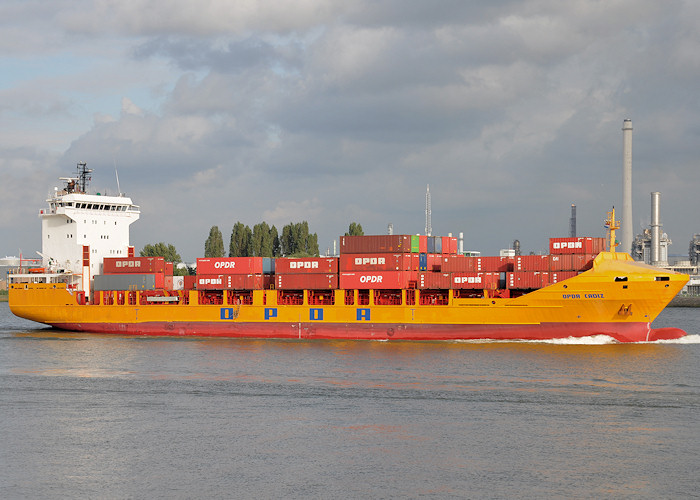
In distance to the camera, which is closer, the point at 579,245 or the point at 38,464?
the point at 38,464

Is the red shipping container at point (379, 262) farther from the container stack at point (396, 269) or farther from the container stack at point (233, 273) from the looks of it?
the container stack at point (233, 273)

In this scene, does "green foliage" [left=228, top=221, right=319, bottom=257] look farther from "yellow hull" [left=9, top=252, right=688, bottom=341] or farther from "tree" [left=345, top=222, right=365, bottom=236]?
"yellow hull" [left=9, top=252, right=688, bottom=341]

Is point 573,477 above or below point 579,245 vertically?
below

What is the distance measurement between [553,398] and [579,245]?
55.5 ft

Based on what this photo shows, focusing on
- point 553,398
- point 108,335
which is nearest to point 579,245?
point 553,398

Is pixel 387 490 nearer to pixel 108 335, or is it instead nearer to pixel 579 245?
pixel 579 245

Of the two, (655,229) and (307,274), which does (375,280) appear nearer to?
(307,274)

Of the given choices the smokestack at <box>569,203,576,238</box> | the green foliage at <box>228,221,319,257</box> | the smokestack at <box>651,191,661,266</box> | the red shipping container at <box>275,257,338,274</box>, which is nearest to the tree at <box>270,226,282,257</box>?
the green foliage at <box>228,221,319,257</box>

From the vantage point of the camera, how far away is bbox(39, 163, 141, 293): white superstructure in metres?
55.7

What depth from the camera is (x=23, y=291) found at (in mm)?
54500

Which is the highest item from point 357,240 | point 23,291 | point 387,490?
point 357,240

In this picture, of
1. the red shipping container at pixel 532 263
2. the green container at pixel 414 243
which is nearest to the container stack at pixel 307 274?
the green container at pixel 414 243

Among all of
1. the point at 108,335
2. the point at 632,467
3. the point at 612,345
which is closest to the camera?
the point at 632,467

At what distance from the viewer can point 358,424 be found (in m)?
25.0
